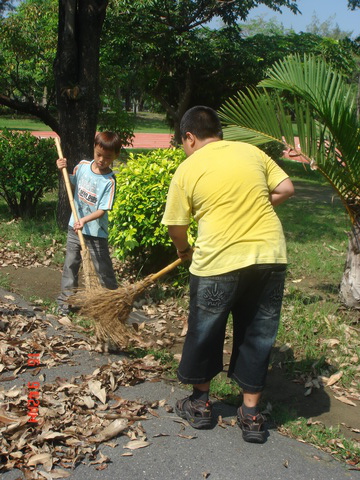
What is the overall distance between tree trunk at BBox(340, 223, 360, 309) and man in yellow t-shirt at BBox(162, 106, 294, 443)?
2.26m

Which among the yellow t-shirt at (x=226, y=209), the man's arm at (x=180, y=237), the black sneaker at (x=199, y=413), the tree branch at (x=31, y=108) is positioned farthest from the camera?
the tree branch at (x=31, y=108)

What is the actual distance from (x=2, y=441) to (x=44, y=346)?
4.83 ft

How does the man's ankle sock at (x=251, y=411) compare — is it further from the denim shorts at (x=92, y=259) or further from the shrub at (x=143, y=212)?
the shrub at (x=143, y=212)

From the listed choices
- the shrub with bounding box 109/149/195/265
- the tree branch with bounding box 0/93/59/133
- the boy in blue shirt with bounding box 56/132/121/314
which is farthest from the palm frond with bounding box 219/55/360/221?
the tree branch with bounding box 0/93/59/133

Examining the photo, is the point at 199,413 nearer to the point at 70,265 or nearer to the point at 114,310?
the point at 114,310

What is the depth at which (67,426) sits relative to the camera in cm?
349

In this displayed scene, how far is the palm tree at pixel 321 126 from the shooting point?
5.36m

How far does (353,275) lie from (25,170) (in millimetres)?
5378

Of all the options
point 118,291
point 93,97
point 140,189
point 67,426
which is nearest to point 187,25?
point 93,97

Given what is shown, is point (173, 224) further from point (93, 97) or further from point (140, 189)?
point (93, 97)

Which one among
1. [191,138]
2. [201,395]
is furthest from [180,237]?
[201,395]

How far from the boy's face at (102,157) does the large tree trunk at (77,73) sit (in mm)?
3209

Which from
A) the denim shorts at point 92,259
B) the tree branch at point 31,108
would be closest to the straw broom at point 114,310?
the denim shorts at point 92,259

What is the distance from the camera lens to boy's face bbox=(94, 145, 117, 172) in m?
4.96
